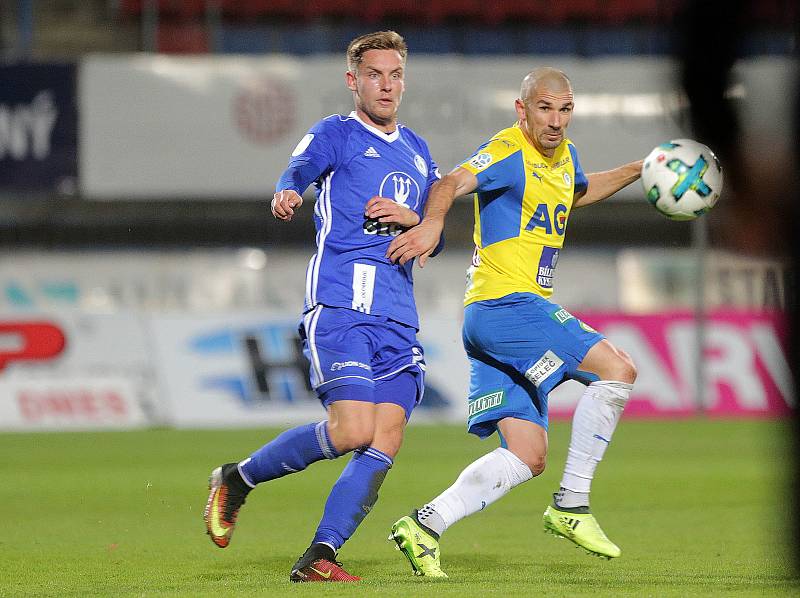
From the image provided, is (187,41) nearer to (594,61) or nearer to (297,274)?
(297,274)

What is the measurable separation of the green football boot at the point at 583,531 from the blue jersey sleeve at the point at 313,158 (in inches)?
58.6

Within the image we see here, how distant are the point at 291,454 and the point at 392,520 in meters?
2.67

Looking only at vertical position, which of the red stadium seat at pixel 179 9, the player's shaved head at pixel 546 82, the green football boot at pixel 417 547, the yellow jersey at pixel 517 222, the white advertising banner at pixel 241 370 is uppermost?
the red stadium seat at pixel 179 9

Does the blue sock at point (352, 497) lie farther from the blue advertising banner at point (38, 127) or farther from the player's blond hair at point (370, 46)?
the blue advertising banner at point (38, 127)

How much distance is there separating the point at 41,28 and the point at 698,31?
69.0 feet

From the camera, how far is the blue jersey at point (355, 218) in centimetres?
459

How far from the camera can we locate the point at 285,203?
4227 millimetres

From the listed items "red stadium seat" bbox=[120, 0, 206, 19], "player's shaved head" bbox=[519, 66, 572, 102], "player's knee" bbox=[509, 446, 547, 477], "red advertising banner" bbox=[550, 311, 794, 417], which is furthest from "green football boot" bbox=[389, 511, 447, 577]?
"red stadium seat" bbox=[120, 0, 206, 19]

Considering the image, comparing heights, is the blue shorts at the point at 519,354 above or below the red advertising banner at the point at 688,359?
above

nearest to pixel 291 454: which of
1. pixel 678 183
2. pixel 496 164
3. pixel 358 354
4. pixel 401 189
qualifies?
pixel 358 354

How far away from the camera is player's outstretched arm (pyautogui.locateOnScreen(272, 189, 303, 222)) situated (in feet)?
13.8

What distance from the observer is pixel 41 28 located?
21.2 meters

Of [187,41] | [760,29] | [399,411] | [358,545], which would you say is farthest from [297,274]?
[760,29]

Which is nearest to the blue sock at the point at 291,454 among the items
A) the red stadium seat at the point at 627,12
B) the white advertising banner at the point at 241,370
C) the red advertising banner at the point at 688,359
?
the white advertising banner at the point at 241,370
